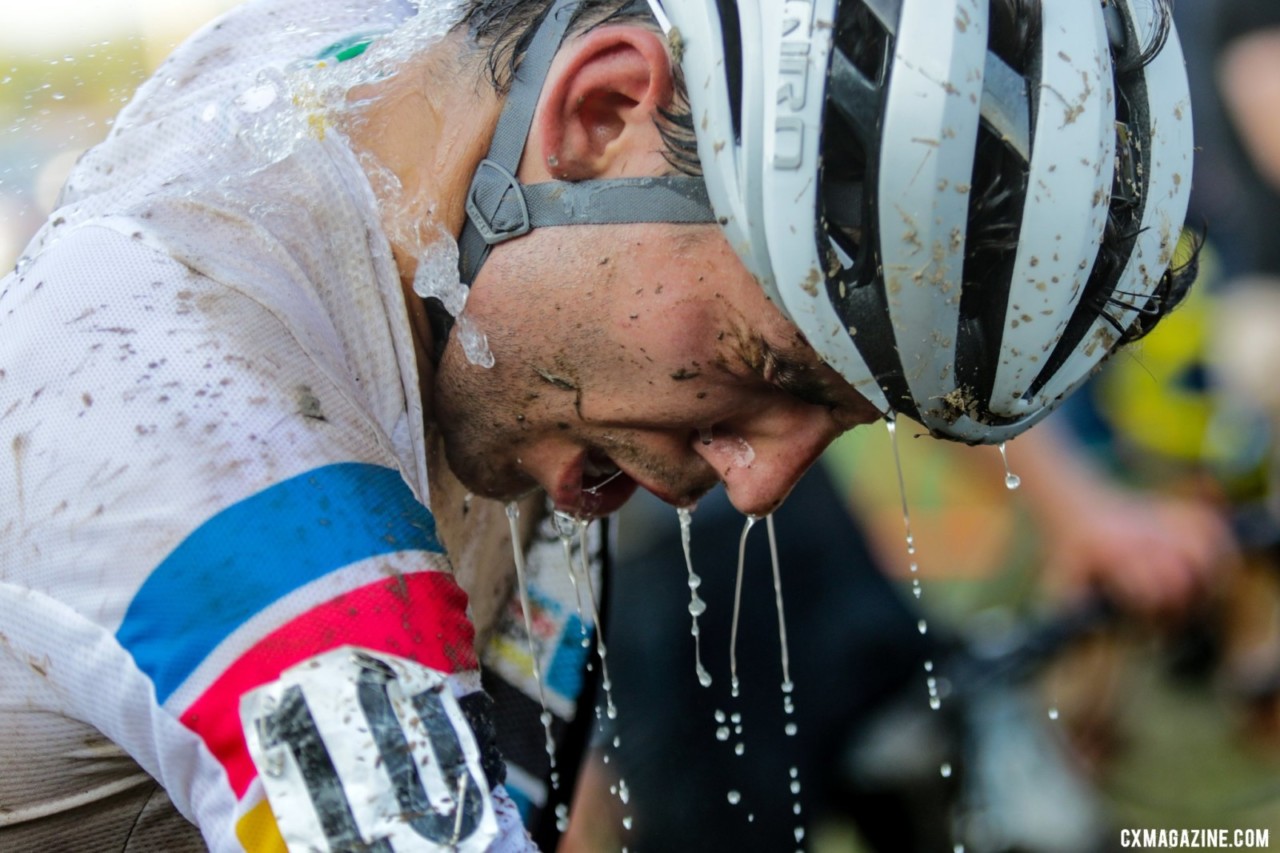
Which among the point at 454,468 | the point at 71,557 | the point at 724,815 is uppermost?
the point at 71,557

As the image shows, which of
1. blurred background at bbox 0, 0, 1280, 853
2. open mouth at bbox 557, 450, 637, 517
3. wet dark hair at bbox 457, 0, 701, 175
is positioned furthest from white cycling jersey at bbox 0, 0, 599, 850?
blurred background at bbox 0, 0, 1280, 853

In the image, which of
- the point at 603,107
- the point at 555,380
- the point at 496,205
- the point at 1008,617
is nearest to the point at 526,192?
the point at 496,205

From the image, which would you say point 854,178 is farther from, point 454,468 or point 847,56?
point 454,468

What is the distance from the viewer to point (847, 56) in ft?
4.91

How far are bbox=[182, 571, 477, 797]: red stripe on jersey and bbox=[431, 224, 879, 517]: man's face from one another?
20.8 inches

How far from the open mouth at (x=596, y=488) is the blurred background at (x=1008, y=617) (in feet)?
4.79

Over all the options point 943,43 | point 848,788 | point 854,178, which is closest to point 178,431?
point 854,178

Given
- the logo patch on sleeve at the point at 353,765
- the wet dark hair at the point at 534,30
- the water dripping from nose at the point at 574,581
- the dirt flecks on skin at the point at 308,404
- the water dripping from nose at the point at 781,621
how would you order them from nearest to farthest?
the logo patch on sleeve at the point at 353,765
the dirt flecks on skin at the point at 308,404
the wet dark hair at the point at 534,30
the water dripping from nose at the point at 781,621
the water dripping from nose at the point at 574,581

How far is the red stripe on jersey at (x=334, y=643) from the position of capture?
1.21m

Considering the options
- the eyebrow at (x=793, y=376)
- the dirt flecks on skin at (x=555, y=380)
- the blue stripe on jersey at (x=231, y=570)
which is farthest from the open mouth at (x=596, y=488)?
the blue stripe on jersey at (x=231, y=570)

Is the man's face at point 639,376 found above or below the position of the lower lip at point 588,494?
above

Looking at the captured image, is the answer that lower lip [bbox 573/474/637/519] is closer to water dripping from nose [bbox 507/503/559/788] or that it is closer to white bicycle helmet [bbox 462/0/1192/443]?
water dripping from nose [bbox 507/503/559/788]

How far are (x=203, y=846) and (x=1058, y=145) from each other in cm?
→ 130

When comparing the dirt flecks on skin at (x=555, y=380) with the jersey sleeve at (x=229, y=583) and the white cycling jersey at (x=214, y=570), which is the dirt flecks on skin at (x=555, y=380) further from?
the jersey sleeve at (x=229, y=583)
